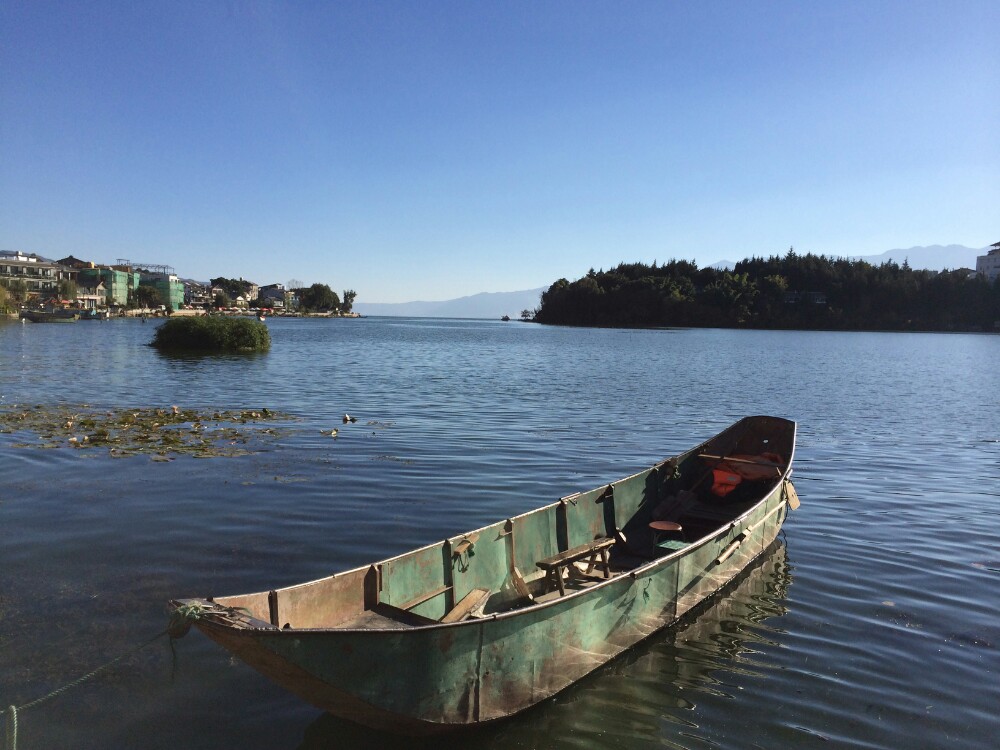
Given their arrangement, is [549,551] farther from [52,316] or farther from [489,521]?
[52,316]

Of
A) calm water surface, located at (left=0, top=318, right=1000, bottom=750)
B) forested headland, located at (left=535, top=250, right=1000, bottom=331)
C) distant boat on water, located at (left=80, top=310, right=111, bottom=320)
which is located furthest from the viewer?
forested headland, located at (left=535, top=250, right=1000, bottom=331)

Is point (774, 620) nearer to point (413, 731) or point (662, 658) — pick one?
point (662, 658)

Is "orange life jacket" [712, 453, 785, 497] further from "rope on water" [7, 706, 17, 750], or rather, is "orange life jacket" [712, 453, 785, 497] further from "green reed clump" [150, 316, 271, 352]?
"green reed clump" [150, 316, 271, 352]

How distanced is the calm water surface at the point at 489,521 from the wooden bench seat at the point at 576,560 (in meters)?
1.37

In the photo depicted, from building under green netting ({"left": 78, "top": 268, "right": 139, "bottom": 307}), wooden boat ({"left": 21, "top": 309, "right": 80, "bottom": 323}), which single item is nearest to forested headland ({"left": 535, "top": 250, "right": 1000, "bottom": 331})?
wooden boat ({"left": 21, "top": 309, "right": 80, "bottom": 323})

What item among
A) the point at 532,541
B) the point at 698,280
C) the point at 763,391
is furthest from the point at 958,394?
the point at 698,280

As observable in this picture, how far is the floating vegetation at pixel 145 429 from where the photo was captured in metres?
19.0

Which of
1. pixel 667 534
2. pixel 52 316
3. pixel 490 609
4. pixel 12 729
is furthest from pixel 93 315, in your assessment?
pixel 490 609

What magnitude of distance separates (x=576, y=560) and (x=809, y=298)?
564 ft

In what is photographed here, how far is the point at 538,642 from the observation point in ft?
23.7

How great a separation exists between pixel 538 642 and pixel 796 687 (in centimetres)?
353

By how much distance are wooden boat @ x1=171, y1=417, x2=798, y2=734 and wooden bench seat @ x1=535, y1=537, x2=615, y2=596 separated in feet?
0.09

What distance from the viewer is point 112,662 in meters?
8.08

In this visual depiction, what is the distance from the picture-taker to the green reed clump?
5281 cm
